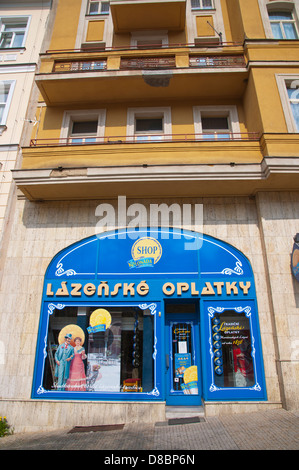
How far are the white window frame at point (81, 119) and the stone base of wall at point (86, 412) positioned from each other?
7.74 meters

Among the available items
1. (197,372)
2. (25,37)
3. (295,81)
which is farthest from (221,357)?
(25,37)

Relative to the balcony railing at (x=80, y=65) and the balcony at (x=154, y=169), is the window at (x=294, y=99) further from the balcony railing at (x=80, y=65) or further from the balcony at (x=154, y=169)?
the balcony railing at (x=80, y=65)

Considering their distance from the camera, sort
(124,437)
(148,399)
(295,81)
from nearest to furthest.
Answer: (124,437) < (148,399) < (295,81)

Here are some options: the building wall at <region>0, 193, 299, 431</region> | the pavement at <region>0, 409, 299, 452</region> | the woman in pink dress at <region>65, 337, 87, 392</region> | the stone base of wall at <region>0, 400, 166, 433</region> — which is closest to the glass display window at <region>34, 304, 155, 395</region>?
the woman in pink dress at <region>65, 337, 87, 392</region>

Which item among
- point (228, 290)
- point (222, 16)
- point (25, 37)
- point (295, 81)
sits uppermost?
point (222, 16)

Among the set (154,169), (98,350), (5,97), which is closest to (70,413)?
(98,350)

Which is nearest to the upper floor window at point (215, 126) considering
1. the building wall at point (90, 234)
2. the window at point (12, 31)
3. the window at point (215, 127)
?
the window at point (215, 127)

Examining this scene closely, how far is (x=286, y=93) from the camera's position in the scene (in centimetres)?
814

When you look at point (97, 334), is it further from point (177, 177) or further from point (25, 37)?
point (25, 37)

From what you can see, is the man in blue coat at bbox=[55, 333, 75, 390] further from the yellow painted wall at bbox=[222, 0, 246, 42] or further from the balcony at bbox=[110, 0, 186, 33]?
the balcony at bbox=[110, 0, 186, 33]

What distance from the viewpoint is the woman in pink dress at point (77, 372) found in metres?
6.93

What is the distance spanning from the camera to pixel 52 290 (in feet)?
24.9

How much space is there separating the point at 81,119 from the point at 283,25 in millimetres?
8024

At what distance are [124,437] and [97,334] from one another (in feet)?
8.04
